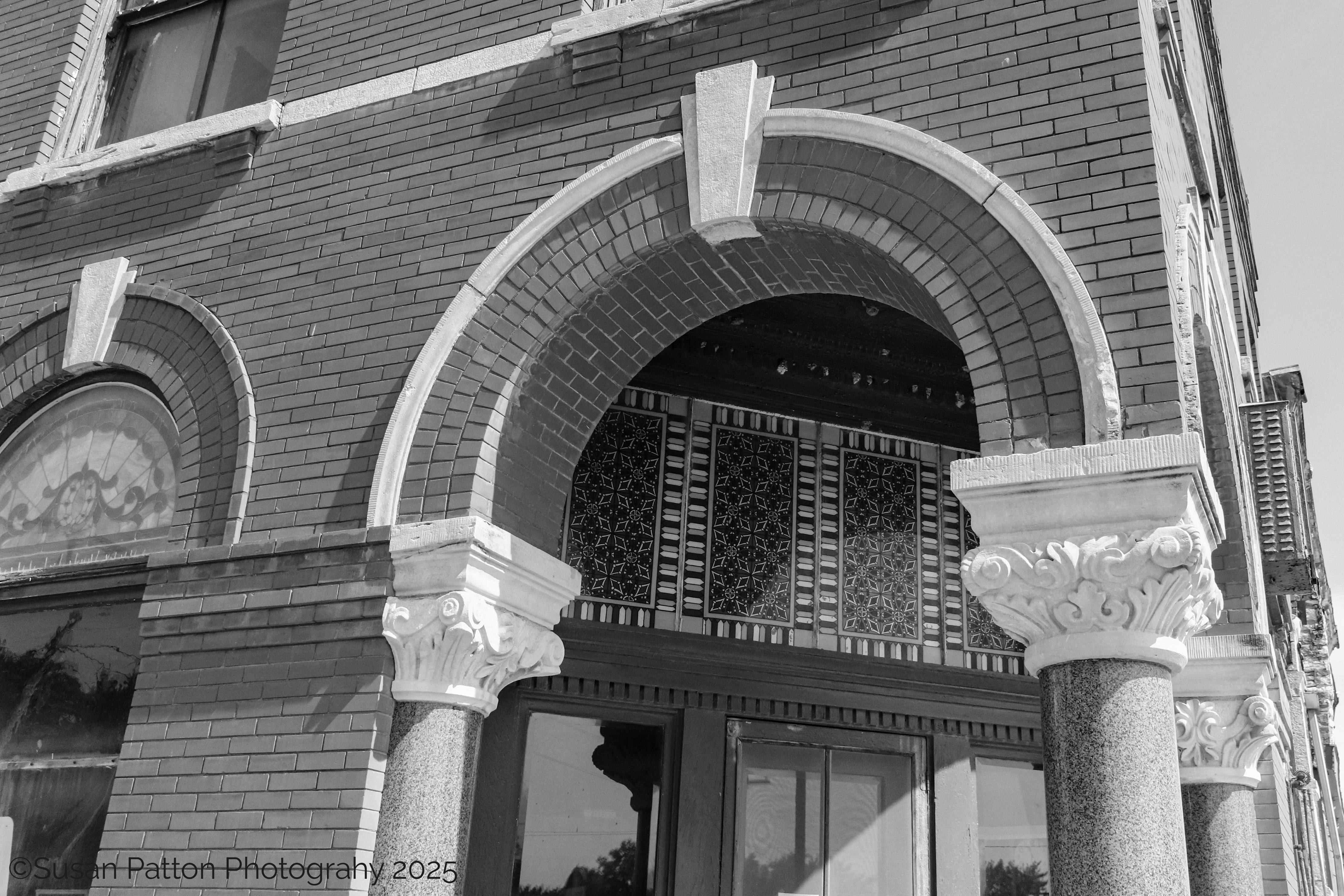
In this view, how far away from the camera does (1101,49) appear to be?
5051 millimetres

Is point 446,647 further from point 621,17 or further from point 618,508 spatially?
point 621,17

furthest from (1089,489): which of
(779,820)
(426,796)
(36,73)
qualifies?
(36,73)

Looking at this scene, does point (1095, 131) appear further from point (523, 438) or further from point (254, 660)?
point (254, 660)

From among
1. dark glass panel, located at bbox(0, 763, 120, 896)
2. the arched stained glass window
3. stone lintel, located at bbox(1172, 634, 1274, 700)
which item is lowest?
dark glass panel, located at bbox(0, 763, 120, 896)

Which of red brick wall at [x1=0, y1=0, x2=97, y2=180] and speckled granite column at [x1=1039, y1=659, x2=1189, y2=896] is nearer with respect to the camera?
speckled granite column at [x1=1039, y1=659, x2=1189, y2=896]

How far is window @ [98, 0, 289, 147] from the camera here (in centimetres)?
761

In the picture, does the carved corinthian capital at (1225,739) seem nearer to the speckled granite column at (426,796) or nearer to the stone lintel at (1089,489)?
the stone lintel at (1089,489)

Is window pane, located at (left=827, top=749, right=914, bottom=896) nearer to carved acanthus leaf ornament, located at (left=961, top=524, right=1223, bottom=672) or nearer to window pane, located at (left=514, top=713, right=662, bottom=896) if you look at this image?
window pane, located at (left=514, top=713, right=662, bottom=896)

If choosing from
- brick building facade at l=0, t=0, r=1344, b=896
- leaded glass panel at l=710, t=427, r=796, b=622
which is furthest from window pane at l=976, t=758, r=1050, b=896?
leaded glass panel at l=710, t=427, r=796, b=622

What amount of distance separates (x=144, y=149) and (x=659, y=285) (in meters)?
3.54

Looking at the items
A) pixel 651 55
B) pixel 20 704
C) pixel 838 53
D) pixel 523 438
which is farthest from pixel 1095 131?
pixel 20 704

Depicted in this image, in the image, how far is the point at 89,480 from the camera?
686cm

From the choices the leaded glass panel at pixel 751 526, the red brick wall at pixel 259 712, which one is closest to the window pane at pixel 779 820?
the leaded glass panel at pixel 751 526

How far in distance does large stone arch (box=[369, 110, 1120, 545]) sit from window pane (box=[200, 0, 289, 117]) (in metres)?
2.76
